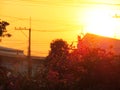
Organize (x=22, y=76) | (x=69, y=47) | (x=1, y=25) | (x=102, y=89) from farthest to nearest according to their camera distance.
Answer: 1. (x=1, y=25)
2. (x=69, y=47)
3. (x=22, y=76)
4. (x=102, y=89)

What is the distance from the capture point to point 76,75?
24641 mm

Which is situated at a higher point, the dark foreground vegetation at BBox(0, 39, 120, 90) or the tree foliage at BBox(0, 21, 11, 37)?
the tree foliage at BBox(0, 21, 11, 37)

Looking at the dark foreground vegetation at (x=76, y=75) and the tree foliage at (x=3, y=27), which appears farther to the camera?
the tree foliage at (x=3, y=27)

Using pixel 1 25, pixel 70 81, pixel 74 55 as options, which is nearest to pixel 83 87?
pixel 70 81

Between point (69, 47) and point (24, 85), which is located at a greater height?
point (69, 47)

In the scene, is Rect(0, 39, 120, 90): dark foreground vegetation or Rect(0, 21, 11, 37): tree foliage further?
Rect(0, 21, 11, 37): tree foliage

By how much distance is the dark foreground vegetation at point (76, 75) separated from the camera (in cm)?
2394

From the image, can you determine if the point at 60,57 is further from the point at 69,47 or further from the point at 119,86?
the point at 119,86

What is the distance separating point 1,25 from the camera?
33.2 meters

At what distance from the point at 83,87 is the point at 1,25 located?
10.4 metres

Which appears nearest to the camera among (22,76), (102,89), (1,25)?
(102,89)

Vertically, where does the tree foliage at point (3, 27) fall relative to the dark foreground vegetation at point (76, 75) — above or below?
above

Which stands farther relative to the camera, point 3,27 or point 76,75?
point 3,27

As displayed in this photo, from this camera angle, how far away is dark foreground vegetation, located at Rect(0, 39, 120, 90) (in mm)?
23938
